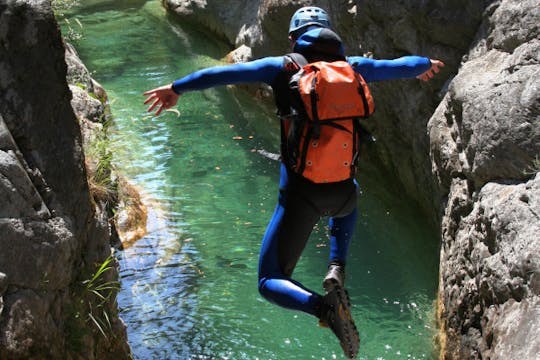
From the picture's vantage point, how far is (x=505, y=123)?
4.80 meters

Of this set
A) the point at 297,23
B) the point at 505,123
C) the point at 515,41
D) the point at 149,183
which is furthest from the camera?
the point at 149,183

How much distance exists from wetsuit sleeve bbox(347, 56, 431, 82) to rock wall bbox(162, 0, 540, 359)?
2.16 feet

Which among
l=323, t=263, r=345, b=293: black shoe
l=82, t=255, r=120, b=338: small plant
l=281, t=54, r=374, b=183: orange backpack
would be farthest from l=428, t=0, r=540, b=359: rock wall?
l=82, t=255, r=120, b=338: small plant

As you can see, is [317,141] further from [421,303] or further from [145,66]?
[145,66]

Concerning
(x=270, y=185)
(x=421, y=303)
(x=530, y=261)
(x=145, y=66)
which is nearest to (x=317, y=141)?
(x=530, y=261)

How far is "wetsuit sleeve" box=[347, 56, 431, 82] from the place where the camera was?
14.5 ft

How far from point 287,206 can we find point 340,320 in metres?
0.74

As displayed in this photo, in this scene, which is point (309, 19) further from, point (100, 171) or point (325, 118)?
point (100, 171)

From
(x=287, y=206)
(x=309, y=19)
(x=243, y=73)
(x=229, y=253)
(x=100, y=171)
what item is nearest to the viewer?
(x=243, y=73)

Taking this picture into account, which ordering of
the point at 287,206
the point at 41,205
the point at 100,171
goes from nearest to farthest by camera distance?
the point at 41,205 < the point at 287,206 < the point at 100,171

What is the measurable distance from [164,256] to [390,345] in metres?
2.27

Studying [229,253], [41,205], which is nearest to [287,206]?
[41,205]

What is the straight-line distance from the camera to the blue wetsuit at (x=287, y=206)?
13.4 feet

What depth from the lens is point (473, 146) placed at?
17.1ft
